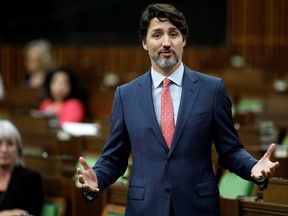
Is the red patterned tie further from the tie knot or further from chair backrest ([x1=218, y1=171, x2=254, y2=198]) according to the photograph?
chair backrest ([x1=218, y1=171, x2=254, y2=198])

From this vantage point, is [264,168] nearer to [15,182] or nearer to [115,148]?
[115,148]

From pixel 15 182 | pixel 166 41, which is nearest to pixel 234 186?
pixel 15 182

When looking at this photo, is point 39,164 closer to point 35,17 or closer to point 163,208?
point 163,208

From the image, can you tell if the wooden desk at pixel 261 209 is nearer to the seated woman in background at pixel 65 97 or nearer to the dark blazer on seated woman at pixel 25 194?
the dark blazer on seated woman at pixel 25 194

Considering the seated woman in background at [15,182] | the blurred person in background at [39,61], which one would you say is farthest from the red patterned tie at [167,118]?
the blurred person in background at [39,61]

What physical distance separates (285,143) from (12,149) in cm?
136

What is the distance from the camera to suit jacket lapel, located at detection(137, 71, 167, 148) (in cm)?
239

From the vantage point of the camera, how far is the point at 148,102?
2.43 m

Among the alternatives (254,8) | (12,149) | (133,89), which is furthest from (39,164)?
(254,8)

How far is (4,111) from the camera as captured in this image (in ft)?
19.6

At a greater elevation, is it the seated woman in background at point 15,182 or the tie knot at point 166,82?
the tie knot at point 166,82

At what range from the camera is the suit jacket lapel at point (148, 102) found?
239cm

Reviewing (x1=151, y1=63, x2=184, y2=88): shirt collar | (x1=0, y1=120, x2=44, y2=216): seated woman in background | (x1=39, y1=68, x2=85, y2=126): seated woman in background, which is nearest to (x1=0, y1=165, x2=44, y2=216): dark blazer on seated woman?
(x1=0, y1=120, x2=44, y2=216): seated woman in background

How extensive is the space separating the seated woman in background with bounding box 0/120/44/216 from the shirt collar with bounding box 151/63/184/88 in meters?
1.28
